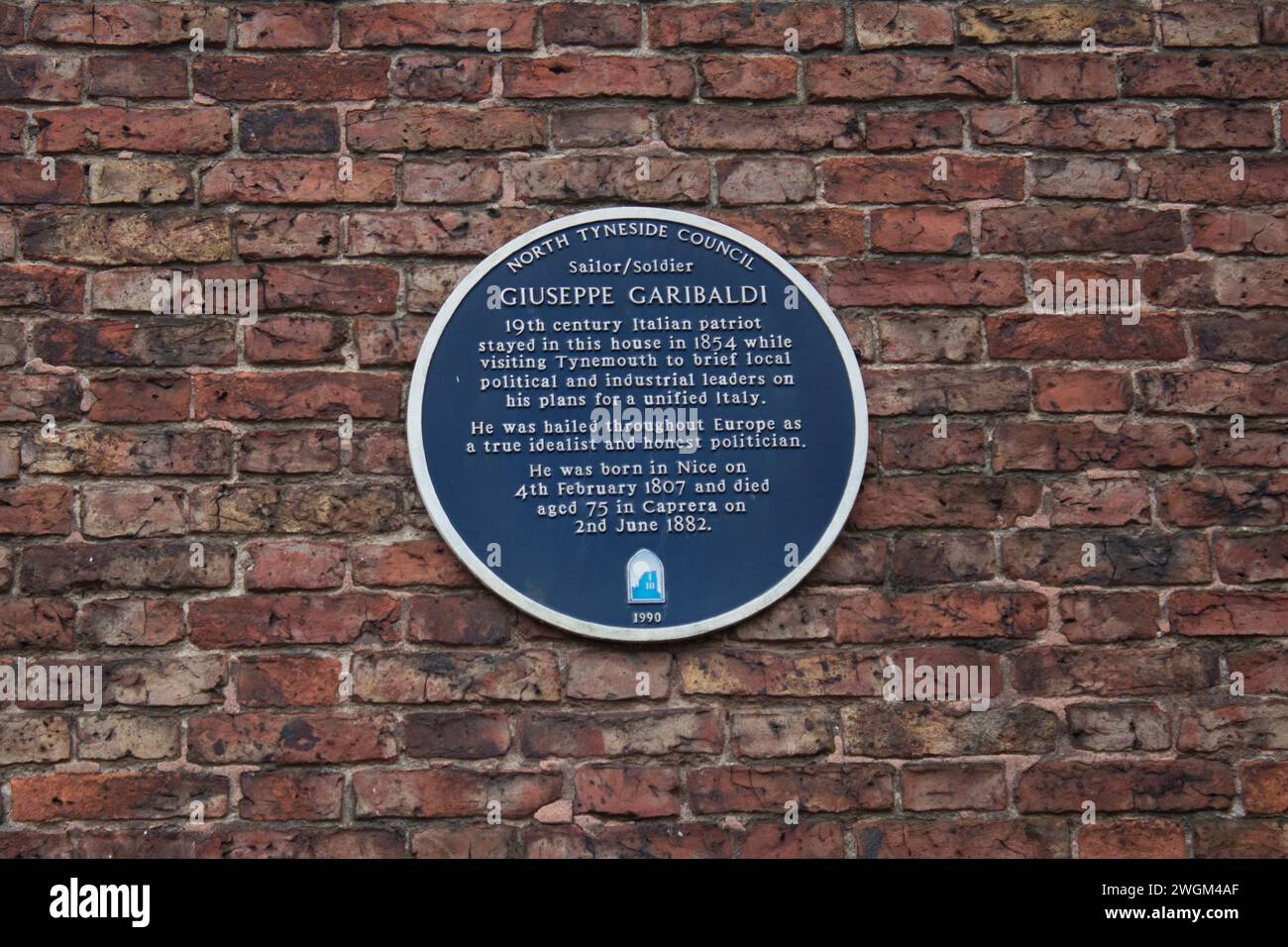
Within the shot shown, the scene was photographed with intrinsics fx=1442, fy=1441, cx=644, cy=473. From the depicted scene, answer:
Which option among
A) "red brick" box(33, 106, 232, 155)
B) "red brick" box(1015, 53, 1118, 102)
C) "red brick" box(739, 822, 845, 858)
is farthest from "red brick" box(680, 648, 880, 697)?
"red brick" box(33, 106, 232, 155)

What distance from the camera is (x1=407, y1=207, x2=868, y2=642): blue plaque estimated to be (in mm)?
3033

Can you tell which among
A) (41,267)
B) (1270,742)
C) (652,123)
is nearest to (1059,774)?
(1270,742)

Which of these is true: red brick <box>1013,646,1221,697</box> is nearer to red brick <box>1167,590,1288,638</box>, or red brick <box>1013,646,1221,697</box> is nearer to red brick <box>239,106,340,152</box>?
red brick <box>1167,590,1288,638</box>

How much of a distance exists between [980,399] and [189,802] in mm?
1887

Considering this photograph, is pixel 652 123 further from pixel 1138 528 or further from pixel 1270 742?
pixel 1270 742

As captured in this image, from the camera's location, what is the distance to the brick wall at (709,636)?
3.01 m

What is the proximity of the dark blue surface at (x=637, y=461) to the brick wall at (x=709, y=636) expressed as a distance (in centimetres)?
9

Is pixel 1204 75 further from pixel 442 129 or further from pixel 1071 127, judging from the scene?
pixel 442 129

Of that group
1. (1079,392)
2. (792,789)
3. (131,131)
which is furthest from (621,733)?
(131,131)

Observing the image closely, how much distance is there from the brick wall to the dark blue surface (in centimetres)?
9

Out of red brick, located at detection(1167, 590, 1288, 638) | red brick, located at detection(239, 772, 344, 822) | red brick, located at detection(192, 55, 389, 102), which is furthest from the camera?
red brick, located at detection(192, 55, 389, 102)

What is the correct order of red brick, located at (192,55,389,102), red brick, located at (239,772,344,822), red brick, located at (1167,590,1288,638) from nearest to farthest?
1. red brick, located at (239,772,344,822)
2. red brick, located at (1167,590,1288,638)
3. red brick, located at (192,55,389,102)

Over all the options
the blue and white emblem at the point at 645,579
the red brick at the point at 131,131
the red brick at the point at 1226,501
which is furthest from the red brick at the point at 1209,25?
the red brick at the point at 131,131

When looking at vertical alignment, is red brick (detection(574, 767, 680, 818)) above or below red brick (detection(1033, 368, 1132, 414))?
Answer: below
